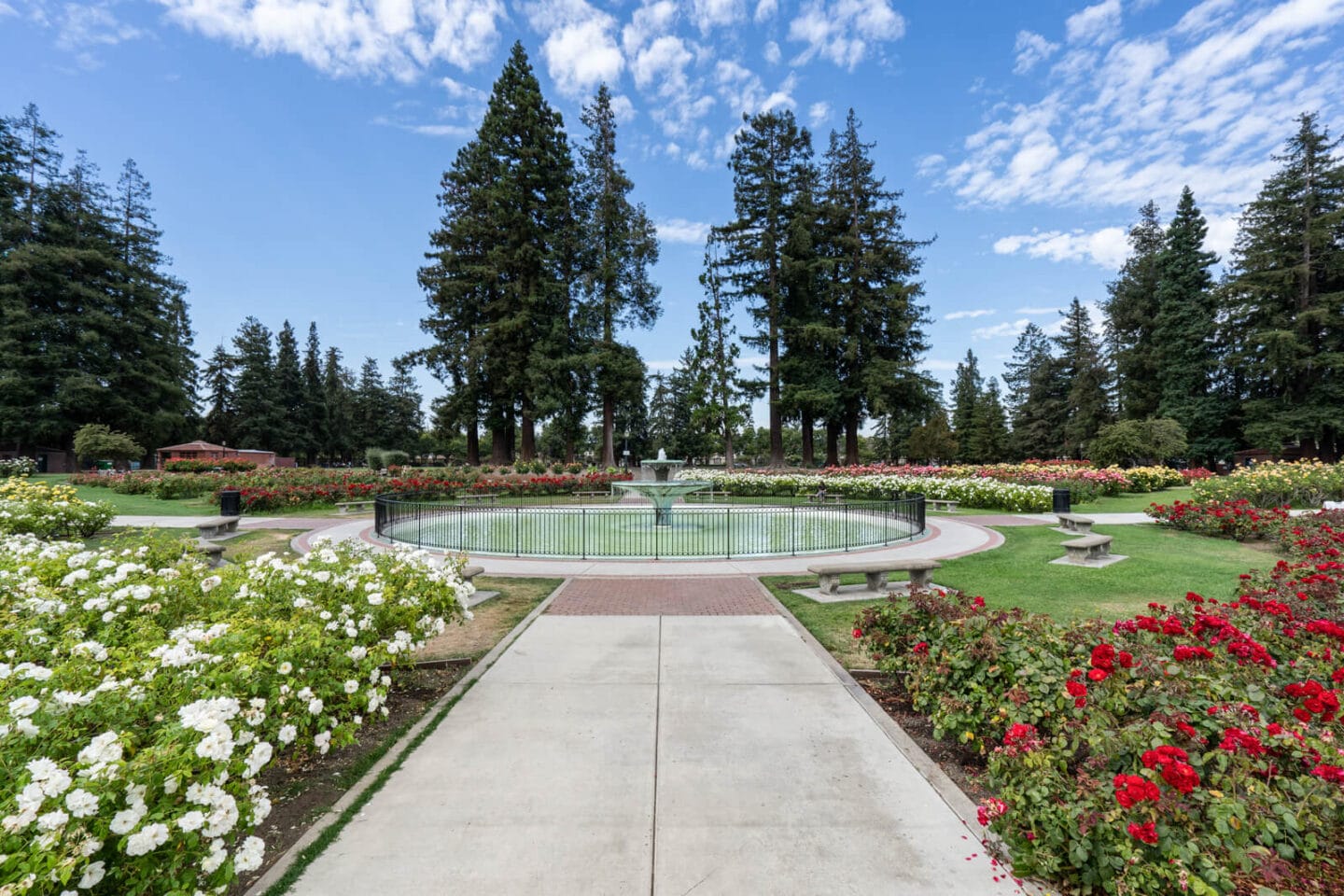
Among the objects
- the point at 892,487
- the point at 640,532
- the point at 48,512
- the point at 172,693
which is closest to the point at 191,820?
the point at 172,693

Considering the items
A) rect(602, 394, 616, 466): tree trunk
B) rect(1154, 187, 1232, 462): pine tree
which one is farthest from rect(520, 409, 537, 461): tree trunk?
rect(1154, 187, 1232, 462): pine tree

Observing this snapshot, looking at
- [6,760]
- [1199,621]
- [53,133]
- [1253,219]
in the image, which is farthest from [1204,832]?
[53,133]

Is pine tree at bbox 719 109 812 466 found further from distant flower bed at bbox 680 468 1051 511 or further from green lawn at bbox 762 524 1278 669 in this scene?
green lawn at bbox 762 524 1278 669

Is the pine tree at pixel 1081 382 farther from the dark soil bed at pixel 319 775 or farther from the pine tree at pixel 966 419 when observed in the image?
the dark soil bed at pixel 319 775

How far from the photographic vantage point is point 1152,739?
8.80 feet

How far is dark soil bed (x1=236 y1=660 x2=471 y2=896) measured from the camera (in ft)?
10.0

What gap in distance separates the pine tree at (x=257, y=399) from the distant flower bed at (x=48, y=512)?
5089 cm

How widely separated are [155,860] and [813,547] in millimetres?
11654

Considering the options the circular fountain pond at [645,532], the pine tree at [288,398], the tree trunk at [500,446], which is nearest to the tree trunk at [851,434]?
the circular fountain pond at [645,532]

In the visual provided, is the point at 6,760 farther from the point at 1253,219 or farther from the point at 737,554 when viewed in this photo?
the point at 1253,219

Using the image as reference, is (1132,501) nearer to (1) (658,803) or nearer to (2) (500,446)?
(1) (658,803)

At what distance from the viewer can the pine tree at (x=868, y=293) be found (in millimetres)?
36219

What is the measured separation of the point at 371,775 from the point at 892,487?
74.4 ft

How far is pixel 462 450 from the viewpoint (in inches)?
3174
